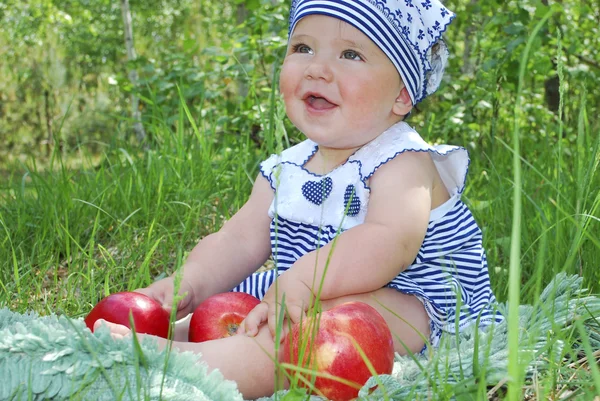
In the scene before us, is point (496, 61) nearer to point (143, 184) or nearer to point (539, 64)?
point (539, 64)

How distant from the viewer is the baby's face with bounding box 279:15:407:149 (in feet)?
6.38

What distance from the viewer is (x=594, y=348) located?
1.79m

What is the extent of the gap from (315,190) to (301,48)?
417 mm

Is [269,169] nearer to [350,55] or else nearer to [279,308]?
[350,55]

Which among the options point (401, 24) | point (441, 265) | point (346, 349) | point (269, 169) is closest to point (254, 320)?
point (346, 349)

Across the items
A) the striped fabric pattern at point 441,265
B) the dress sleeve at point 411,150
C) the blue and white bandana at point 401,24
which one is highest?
the blue and white bandana at point 401,24

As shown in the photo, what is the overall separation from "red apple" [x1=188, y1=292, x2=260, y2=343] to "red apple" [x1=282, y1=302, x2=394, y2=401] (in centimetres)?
30

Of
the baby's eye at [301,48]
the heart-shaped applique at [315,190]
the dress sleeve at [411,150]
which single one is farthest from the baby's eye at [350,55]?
the heart-shaped applique at [315,190]

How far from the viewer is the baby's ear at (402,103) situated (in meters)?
2.06

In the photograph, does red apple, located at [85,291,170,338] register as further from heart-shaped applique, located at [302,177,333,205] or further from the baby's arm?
heart-shaped applique, located at [302,177,333,205]

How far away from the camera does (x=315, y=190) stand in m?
2.09

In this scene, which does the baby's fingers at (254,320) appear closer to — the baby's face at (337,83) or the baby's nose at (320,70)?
the baby's face at (337,83)

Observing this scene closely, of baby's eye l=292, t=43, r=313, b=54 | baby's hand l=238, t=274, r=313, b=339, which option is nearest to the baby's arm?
baby's hand l=238, t=274, r=313, b=339

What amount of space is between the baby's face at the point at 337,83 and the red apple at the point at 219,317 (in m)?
0.52
